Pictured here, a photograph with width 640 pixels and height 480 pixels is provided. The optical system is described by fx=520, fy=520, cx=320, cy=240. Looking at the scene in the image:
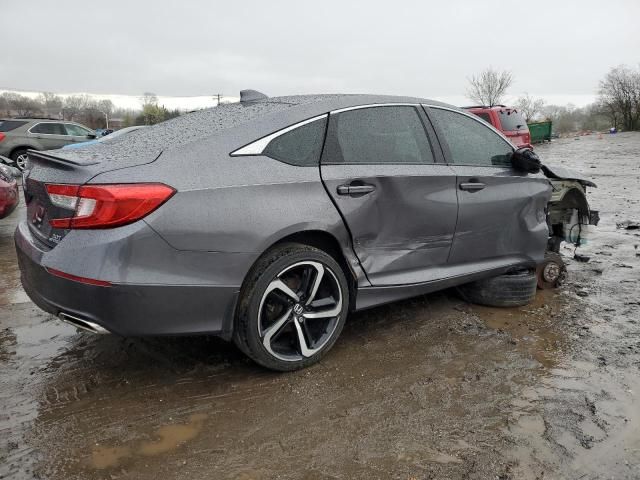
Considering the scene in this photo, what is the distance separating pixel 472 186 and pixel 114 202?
2331 mm

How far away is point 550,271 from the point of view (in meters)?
4.45

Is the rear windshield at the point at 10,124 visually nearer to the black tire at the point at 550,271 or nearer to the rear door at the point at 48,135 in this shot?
the rear door at the point at 48,135

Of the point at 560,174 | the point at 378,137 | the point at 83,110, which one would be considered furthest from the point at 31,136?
the point at 83,110

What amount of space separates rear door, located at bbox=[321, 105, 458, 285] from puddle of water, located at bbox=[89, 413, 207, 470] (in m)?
1.32

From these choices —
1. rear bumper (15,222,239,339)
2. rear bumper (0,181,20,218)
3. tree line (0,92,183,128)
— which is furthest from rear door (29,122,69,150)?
tree line (0,92,183,128)

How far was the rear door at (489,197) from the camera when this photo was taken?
3564mm

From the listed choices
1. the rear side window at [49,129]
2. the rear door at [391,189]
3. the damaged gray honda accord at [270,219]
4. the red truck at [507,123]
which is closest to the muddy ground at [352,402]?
the damaged gray honda accord at [270,219]

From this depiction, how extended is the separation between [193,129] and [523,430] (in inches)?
91.8

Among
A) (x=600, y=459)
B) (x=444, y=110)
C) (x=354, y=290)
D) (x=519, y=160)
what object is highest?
(x=444, y=110)

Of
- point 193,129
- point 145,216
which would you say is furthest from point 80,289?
point 193,129

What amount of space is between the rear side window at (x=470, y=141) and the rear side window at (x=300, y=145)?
102 cm

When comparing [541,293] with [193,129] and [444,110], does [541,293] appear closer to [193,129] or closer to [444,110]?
[444,110]

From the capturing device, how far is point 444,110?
145 inches

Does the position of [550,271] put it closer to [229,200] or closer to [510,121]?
[229,200]
